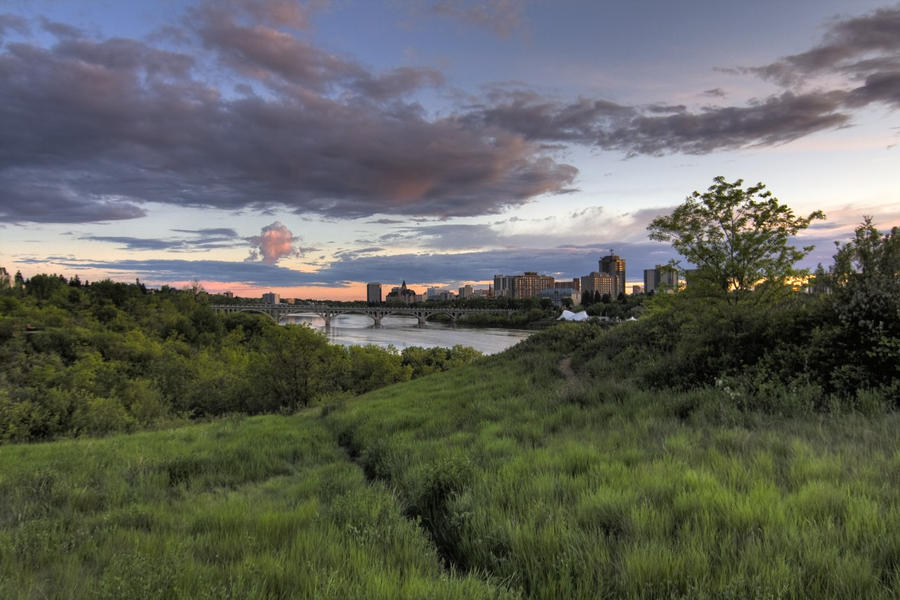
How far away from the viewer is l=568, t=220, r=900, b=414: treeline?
682 cm

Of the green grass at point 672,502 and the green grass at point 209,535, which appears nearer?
the green grass at point 672,502

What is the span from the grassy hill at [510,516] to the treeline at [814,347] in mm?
671

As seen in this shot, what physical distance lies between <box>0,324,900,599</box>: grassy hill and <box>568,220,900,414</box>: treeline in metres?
0.67

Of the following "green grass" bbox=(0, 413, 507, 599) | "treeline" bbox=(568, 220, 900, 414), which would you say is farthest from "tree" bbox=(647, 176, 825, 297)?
"green grass" bbox=(0, 413, 507, 599)

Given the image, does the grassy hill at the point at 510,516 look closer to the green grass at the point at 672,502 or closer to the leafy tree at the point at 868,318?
the green grass at the point at 672,502

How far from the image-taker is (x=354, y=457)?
28.8 ft

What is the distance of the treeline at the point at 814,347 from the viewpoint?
682 cm

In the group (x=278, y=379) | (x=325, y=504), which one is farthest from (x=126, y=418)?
(x=325, y=504)

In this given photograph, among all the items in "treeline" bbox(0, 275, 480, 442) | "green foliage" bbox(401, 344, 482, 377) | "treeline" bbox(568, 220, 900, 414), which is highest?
"treeline" bbox(568, 220, 900, 414)

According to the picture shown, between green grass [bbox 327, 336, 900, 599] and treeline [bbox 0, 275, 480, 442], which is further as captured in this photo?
treeline [bbox 0, 275, 480, 442]

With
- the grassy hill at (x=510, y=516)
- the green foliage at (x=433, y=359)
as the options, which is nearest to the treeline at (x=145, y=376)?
the green foliage at (x=433, y=359)

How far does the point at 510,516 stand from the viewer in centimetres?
395

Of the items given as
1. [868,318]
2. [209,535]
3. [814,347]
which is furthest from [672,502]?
[868,318]

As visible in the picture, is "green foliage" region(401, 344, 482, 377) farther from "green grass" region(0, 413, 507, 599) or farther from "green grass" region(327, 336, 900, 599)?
"green grass" region(327, 336, 900, 599)
